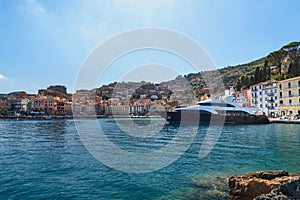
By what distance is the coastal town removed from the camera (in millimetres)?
42988

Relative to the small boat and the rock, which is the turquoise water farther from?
the small boat

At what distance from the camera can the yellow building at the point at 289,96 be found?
4006 cm

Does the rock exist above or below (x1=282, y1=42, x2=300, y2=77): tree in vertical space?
below

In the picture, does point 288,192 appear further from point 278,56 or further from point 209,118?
point 278,56

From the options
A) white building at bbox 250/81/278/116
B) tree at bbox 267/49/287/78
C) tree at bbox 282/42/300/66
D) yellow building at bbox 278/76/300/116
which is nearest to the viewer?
yellow building at bbox 278/76/300/116

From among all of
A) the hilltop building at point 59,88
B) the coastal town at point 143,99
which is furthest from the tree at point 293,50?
the hilltop building at point 59,88

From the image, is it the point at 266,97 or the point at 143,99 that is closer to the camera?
the point at 266,97

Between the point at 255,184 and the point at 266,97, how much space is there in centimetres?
4962

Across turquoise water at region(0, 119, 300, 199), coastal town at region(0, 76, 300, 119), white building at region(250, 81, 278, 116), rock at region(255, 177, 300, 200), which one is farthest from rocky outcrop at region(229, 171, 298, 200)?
white building at region(250, 81, 278, 116)

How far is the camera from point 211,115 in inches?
1342

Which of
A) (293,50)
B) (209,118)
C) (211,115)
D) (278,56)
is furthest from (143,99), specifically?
(211,115)

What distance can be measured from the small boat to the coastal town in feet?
25.1

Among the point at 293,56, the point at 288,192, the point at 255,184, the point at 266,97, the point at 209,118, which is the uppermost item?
the point at 293,56

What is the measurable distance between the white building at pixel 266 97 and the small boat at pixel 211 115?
10299mm
